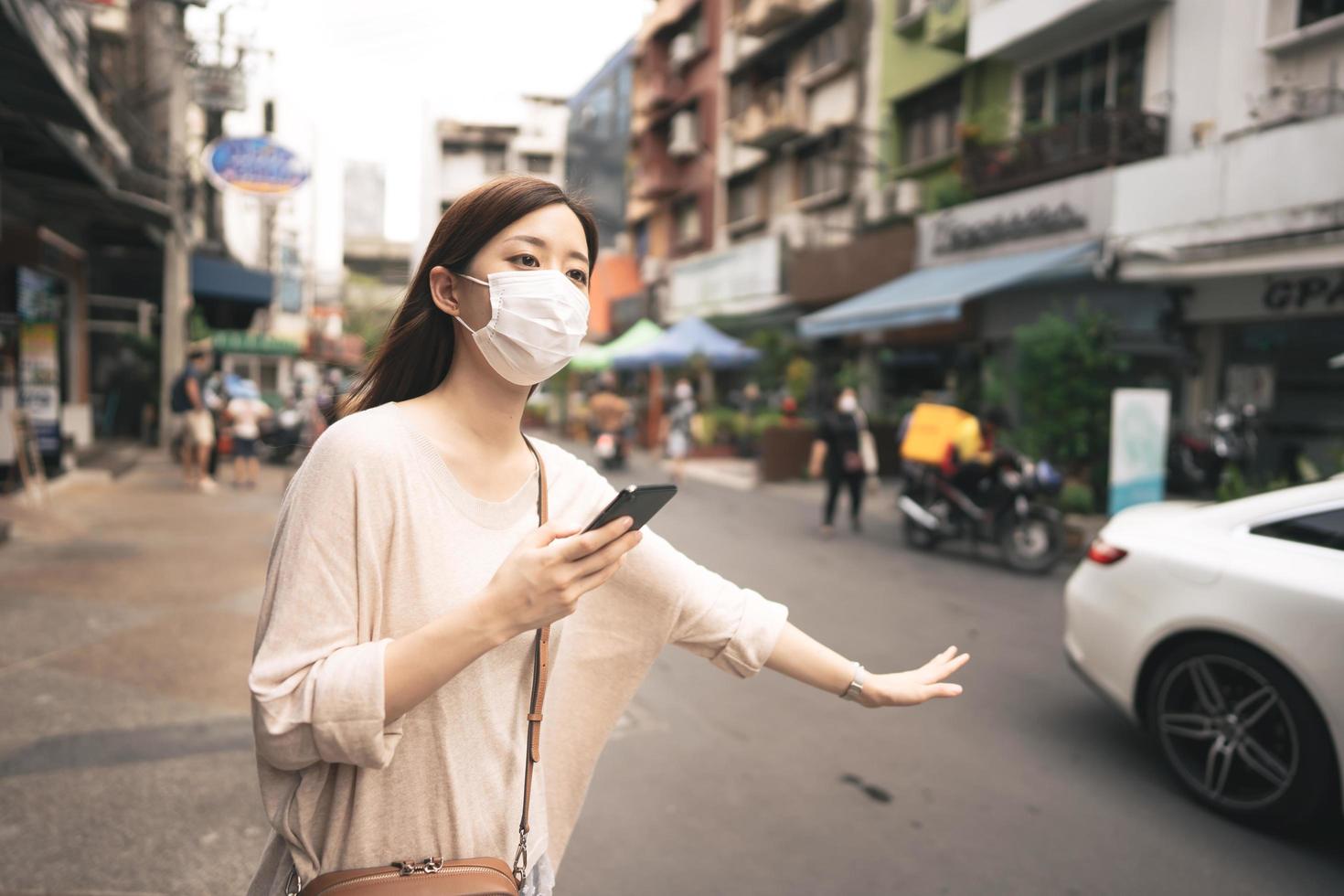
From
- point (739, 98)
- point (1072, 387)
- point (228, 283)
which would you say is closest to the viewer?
point (1072, 387)

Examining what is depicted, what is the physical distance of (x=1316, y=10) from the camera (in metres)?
10.8

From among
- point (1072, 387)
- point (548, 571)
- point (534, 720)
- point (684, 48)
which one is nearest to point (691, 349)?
point (1072, 387)

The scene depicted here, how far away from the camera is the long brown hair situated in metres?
1.43

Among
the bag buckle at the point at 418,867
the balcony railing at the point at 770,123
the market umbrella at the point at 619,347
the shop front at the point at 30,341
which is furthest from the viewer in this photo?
the market umbrella at the point at 619,347

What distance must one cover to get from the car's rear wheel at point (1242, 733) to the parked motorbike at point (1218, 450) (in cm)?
872

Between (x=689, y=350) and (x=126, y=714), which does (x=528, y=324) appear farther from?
(x=689, y=350)

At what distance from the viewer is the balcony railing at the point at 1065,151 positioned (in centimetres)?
1256

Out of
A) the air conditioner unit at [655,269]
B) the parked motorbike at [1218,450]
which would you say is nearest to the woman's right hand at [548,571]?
the parked motorbike at [1218,450]

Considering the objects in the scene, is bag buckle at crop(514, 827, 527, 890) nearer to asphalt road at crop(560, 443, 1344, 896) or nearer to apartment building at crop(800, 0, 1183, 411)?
asphalt road at crop(560, 443, 1344, 896)

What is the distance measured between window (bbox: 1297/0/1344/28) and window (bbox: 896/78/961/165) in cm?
673

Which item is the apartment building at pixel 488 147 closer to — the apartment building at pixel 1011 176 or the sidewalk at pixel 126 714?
the apartment building at pixel 1011 176

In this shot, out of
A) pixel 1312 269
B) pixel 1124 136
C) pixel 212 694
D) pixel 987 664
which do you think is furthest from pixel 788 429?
pixel 212 694

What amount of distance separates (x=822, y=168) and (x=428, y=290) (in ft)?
72.1

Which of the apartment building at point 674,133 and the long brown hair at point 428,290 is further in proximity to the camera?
the apartment building at point 674,133
